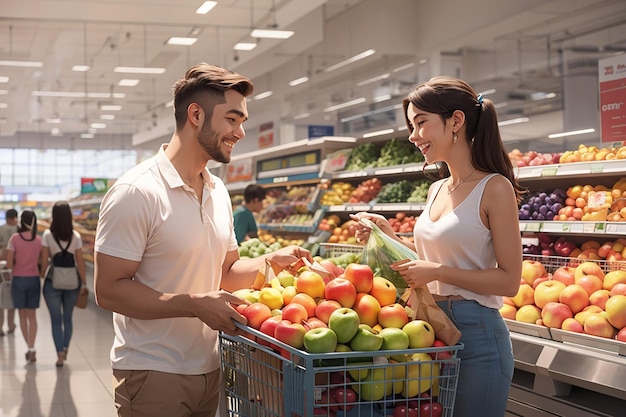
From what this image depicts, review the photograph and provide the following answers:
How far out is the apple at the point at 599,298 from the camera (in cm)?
363

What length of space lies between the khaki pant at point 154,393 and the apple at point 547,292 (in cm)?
227

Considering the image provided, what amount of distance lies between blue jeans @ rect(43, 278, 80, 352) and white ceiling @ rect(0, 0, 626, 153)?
5.44 metres

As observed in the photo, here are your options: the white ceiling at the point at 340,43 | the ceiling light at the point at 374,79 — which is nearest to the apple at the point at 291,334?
the white ceiling at the point at 340,43

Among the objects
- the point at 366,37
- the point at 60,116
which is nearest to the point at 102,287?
the point at 366,37

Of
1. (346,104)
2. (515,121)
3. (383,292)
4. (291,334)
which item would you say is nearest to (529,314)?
(383,292)

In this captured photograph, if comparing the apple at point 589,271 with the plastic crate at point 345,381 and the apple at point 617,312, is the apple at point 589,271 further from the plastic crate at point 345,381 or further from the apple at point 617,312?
the plastic crate at point 345,381

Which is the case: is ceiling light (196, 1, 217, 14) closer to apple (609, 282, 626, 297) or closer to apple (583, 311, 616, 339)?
apple (609, 282, 626, 297)

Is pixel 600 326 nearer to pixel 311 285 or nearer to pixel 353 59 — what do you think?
pixel 311 285

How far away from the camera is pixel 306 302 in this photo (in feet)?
6.91

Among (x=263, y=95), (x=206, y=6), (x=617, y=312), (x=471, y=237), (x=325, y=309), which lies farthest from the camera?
(x=263, y=95)

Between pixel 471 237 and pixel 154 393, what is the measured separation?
105 cm

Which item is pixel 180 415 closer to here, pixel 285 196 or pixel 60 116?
pixel 285 196

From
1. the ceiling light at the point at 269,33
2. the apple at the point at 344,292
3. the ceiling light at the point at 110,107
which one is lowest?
the apple at the point at 344,292

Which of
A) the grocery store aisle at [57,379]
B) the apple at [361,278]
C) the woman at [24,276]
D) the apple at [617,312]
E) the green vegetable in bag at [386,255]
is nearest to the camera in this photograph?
the apple at [361,278]
